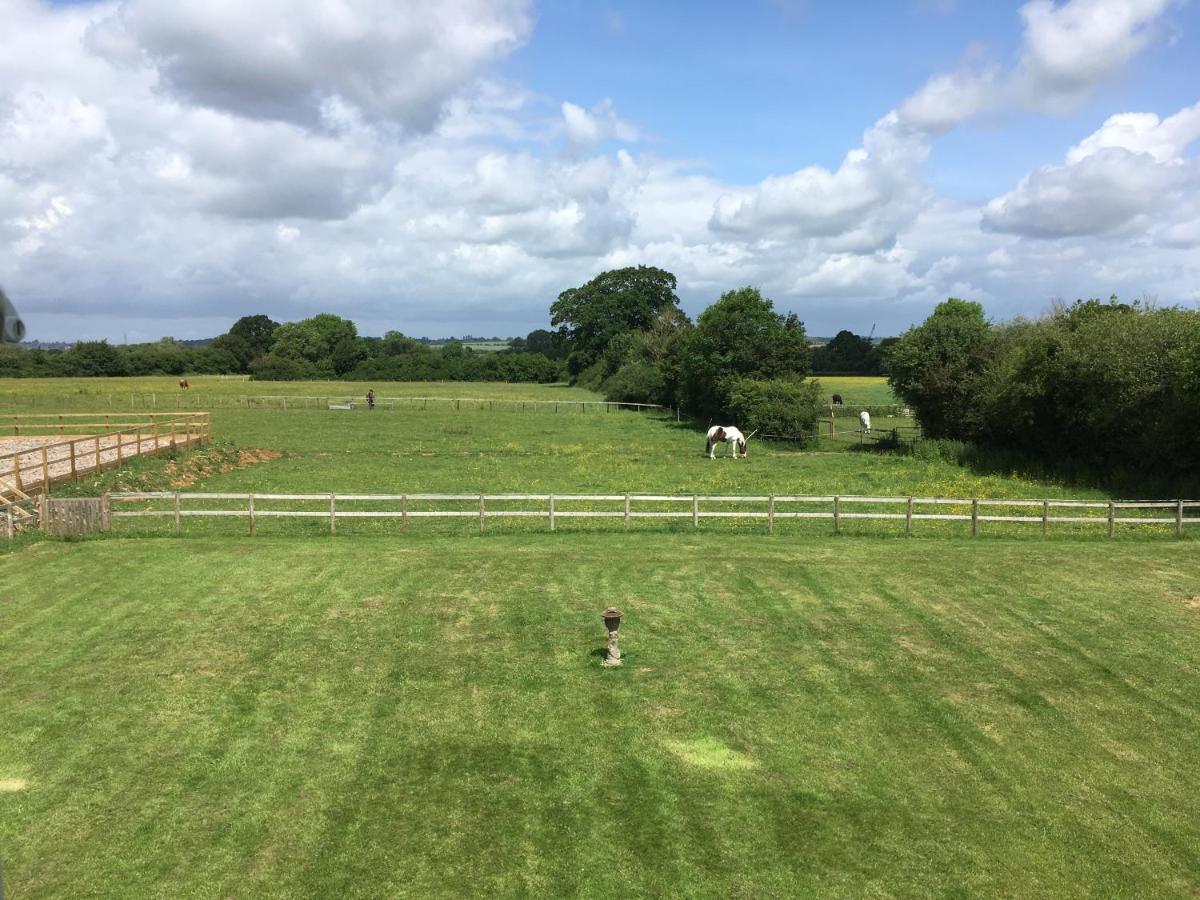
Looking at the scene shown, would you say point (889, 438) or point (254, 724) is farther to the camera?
point (889, 438)

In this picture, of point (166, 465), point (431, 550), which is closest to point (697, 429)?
point (166, 465)

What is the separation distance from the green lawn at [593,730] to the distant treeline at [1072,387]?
41.4 feet

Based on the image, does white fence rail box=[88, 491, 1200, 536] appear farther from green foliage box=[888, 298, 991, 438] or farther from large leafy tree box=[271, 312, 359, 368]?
large leafy tree box=[271, 312, 359, 368]

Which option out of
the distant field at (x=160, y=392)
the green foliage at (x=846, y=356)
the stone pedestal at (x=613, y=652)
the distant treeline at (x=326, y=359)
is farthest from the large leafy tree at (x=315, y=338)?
the stone pedestal at (x=613, y=652)

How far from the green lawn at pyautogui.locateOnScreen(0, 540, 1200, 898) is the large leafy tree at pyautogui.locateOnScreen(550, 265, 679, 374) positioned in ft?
310

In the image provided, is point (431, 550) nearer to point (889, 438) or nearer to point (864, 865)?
point (864, 865)

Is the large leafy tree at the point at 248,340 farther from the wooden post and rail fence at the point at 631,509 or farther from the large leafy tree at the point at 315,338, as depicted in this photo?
the wooden post and rail fence at the point at 631,509

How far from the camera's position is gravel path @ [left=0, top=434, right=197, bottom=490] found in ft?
78.6

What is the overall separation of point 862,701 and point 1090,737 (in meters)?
2.59

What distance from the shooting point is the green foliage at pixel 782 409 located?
44.3m

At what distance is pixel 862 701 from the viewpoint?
10.8 metres

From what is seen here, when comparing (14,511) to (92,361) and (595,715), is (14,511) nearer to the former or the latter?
(595,715)

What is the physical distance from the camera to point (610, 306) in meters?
111

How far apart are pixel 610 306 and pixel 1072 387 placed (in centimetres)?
8316
